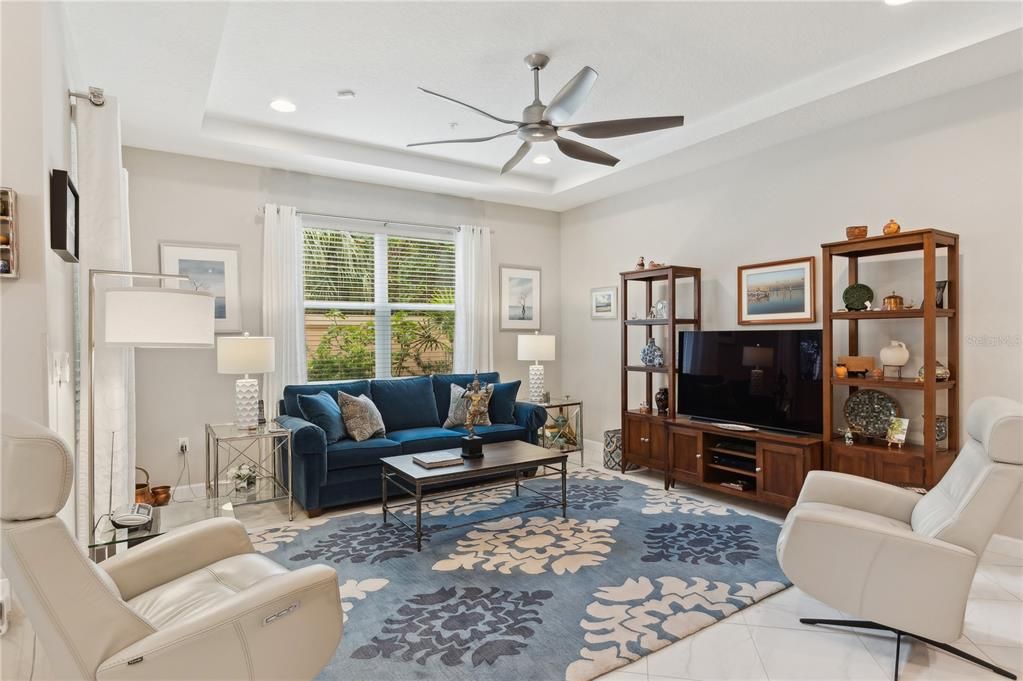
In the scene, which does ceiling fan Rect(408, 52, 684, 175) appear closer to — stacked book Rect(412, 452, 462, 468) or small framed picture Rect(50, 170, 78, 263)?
small framed picture Rect(50, 170, 78, 263)

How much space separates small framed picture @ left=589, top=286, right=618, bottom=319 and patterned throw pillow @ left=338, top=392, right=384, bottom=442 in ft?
8.98

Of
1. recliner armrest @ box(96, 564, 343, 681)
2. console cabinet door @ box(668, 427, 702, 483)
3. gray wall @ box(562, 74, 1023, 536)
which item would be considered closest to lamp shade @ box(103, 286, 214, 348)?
recliner armrest @ box(96, 564, 343, 681)

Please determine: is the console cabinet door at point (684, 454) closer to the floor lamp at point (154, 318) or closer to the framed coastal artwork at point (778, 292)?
the framed coastal artwork at point (778, 292)

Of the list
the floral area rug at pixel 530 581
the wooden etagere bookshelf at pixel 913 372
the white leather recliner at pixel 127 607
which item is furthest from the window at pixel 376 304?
the wooden etagere bookshelf at pixel 913 372

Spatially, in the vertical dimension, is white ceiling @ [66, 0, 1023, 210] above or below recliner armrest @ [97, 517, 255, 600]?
above

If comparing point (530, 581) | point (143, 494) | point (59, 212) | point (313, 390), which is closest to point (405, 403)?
point (313, 390)

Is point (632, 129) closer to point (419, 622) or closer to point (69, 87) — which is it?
point (419, 622)

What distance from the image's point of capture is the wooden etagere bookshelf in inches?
129

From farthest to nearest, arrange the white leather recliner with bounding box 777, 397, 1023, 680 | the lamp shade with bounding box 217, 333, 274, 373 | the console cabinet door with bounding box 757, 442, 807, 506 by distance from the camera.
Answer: the lamp shade with bounding box 217, 333, 274, 373 < the console cabinet door with bounding box 757, 442, 807, 506 < the white leather recliner with bounding box 777, 397, 1023, 680

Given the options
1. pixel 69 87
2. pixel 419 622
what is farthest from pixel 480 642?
pixel 69 87

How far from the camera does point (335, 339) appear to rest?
5359 millimetres

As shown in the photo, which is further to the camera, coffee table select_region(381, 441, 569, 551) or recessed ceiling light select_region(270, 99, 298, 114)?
recessed ceiling light select_region(270, 99, 298, 114)

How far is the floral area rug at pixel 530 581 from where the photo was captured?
7.49 feet

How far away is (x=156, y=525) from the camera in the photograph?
2473 millimetres
